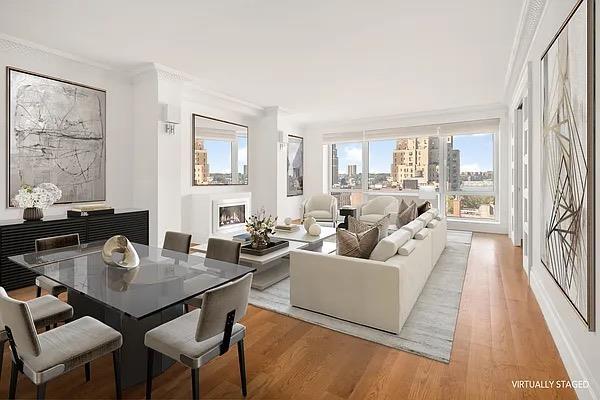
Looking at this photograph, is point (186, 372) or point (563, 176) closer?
point (186, 372)

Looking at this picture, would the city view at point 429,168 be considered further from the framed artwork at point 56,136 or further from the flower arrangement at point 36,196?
the flower arrangement at point 36,196

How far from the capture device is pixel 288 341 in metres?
2.47

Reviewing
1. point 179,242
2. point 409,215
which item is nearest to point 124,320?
point 179,242

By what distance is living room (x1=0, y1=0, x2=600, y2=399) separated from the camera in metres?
1.85

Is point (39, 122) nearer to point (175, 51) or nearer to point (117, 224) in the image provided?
point (117, 224)

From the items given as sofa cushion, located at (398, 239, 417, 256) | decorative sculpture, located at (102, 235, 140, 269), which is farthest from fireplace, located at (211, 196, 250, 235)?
sofa cushion, located at (398, 239, 417, 256)

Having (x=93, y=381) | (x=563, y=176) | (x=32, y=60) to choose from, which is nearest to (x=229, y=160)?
(x=32, y=60)

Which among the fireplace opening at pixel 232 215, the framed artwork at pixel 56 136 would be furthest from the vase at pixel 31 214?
the fireplace opening at pixel 232 215

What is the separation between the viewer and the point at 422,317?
2855 millimetres

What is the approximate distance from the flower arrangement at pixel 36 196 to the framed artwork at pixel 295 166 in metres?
5.35

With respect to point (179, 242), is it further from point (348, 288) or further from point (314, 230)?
point (314, 230)

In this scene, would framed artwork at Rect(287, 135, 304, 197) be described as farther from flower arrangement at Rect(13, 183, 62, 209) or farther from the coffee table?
flower arrangement at Rect(13, 183, 62, 209)

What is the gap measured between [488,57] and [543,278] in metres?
2.90

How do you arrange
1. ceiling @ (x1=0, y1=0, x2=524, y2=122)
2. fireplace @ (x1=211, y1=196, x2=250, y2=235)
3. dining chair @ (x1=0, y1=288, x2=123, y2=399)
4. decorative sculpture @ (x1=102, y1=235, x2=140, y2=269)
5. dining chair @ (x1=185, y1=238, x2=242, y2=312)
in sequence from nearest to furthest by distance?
dining chair @ (x1=0, y1=288, x2=123, y2=399), decorative sculpture @ (x1=102, y1=235, x2=140, y2=269), dining chair @ (x1=185, y1=238, x2=242, y2=312), ceiling @ (x1=0, y1=0, x2=524, y2=122), fireplace @ (x1=211, y1=196, x2=250, y2=235)
